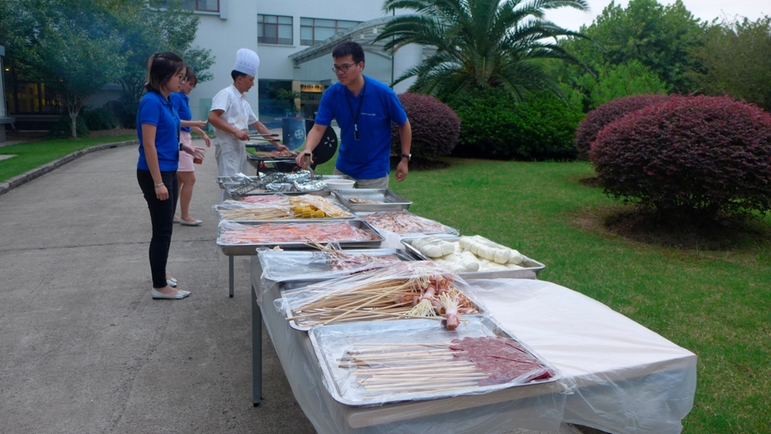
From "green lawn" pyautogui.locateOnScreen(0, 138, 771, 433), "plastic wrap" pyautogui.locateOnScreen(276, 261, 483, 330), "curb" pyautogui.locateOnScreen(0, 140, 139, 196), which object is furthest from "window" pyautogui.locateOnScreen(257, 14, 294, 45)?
"plastic wrap" pyautogui.locateOnScreen(276, 261, 483, 330)

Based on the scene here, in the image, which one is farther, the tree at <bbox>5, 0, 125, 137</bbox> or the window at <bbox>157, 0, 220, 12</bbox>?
the window at <bbox>157, 0, 220, 12</bbox>

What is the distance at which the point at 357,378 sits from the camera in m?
1.70

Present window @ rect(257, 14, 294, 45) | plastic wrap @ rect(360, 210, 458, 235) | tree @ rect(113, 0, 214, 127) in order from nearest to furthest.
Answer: plastic wrap @ rect(360, 210, 458, 235) < tree @ rect(113, 0, 214, 127) < window @ rect(257, 14, 294, 45)

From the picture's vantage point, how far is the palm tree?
615 inches

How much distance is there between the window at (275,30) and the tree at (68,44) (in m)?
16.9

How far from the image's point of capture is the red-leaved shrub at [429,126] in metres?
13.8

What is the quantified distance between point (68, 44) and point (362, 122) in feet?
69.3

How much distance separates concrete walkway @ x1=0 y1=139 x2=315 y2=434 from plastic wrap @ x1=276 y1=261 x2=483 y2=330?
1291 millimetres

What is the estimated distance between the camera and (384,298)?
228 centimetres

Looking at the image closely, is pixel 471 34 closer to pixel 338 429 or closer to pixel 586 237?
pixel 586 237

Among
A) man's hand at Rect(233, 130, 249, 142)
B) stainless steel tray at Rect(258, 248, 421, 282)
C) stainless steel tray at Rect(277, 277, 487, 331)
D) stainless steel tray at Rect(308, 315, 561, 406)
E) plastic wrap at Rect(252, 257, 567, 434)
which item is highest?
man's hand at Rect(233, 130, 249, 142)


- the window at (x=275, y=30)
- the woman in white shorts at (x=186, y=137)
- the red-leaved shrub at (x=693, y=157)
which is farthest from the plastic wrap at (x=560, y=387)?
the window at (x=275, y=30)

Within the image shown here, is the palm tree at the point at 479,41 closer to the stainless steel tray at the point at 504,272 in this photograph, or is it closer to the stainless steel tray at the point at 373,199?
the stainless steel tray at the point at 373,199

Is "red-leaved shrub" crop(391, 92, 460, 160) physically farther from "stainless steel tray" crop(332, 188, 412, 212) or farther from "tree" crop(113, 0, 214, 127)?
"tree" crop(113, 0, 214, 127)
